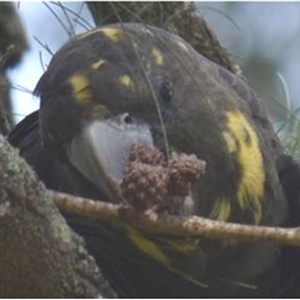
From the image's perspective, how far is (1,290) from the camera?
4.85 feet

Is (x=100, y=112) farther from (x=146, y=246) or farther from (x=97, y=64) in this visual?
(x=146, y=246)

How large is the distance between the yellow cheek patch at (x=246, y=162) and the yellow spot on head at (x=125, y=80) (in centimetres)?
27

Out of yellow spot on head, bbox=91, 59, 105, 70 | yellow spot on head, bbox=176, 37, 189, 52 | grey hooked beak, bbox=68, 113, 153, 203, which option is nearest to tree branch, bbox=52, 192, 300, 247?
grey hooked beak, bbox=68, 113, 153, 203

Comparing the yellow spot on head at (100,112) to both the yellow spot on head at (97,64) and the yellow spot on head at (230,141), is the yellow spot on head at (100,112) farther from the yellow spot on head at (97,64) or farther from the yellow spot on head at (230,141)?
the yellow spot on head at (230,141)

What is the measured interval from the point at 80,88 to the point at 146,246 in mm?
342

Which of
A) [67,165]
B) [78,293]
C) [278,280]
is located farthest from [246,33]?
[78,293]

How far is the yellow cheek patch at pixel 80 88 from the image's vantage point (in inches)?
76.1

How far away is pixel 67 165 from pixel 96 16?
79cm

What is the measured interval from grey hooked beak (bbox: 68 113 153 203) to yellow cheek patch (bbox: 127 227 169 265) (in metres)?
0.19

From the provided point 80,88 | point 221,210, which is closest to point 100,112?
point 80,88

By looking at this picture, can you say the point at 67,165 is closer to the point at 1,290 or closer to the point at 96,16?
the point at 1,290

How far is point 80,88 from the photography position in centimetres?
195

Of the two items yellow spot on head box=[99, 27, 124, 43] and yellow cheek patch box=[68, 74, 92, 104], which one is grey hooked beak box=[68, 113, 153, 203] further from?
yellow spot on head box=[99, 27, 124, 43]

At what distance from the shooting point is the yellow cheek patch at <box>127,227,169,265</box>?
6.76 feet
